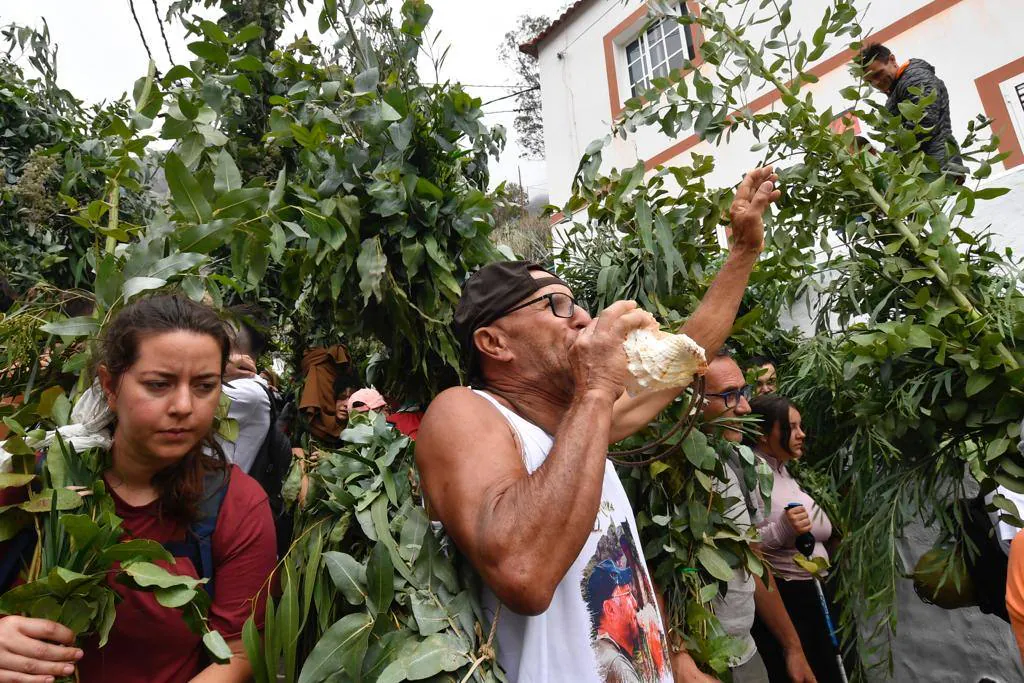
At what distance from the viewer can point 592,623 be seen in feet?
4.19

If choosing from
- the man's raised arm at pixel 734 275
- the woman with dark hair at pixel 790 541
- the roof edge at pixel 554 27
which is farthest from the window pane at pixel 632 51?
the man's raised arm at pixel 734 275

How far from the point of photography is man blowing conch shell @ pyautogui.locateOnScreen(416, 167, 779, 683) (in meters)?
1.13

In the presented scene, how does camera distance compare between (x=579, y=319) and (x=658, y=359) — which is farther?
(x=579, y=319)

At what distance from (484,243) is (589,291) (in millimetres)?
534

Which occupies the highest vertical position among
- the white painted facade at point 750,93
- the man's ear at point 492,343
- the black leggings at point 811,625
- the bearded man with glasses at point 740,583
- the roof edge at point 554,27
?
the roof edge at point 554,27

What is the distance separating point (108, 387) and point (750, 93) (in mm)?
7547

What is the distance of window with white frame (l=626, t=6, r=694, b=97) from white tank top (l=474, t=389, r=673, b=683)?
28.1 feet

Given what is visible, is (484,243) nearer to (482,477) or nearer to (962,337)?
(482,477)

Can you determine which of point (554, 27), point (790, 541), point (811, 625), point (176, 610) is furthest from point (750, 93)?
point (176, 610)

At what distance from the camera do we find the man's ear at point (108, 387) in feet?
4.69

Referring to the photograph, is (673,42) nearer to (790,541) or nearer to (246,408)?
(790,541)

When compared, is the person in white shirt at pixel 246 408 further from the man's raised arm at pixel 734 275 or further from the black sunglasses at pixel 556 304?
the man's raised arm at pixel 734 275

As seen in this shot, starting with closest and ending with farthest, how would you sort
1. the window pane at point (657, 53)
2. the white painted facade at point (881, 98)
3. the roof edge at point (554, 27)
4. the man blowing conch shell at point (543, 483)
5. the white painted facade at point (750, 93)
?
1. the man blowing conch shell at point (543, 483)
2. the white painted facade at point (881, 98)
3. the white painted facade at point (750, 93)
4. the window pane at point (657, 53)
5. the roof edge at point (554, 27)

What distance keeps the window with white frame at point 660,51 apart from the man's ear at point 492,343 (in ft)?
27.1
